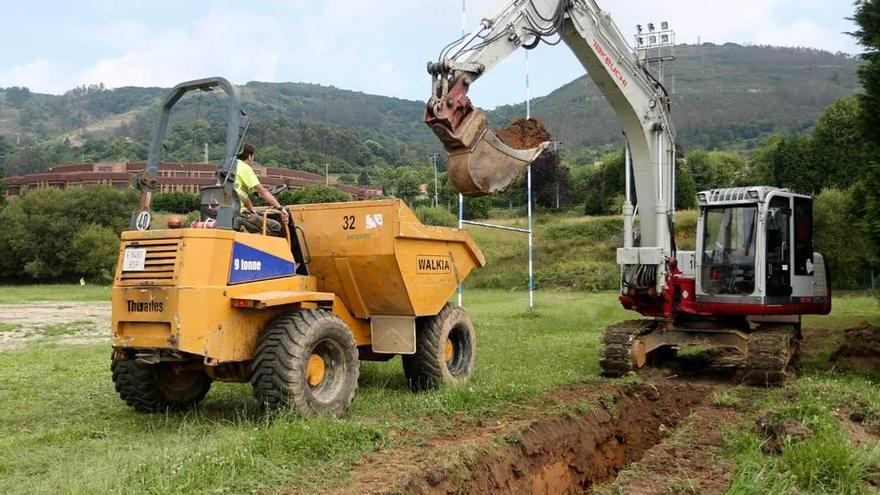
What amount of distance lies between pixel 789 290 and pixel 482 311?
13.2 meters

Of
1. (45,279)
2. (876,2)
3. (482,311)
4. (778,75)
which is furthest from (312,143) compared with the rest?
(778,75)

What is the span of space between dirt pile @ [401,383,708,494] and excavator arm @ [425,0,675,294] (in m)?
2.10

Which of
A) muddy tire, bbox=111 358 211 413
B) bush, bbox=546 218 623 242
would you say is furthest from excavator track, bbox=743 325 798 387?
bush, bbox=546 218 623 242

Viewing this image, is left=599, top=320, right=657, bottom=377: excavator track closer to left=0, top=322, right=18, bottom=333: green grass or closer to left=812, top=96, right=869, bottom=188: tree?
left=0, top=322, right=18, bottom=333: green grass

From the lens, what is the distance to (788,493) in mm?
4977

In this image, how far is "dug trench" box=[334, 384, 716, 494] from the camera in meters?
5.60

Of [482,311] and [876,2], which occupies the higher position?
[876,2]

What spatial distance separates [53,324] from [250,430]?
1735 centimetres

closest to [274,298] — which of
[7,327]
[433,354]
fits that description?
[433,354]

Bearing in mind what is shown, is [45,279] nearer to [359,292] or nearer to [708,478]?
[359,292]

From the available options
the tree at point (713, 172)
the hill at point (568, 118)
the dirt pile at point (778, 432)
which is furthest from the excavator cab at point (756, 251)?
the tree at point (713, 172)

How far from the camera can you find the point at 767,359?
943 centimetres

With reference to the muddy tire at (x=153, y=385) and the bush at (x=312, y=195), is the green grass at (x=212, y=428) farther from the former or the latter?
the bush at (x=312, y=195)

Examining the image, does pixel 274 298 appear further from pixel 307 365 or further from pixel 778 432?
pixel 778 432
